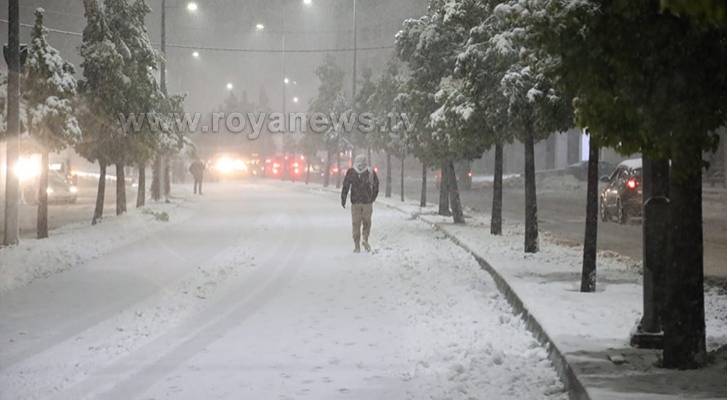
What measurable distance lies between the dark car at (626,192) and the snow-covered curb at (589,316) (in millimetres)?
6871

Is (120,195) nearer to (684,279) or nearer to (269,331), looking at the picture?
(269,331)

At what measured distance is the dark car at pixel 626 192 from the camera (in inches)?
986

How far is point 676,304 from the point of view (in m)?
7.18

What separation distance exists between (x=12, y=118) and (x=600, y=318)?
12.7 meters

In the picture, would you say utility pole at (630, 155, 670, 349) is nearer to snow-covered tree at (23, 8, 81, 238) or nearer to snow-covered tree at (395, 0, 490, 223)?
snow-covered tree at (395, 0, 490, 223)

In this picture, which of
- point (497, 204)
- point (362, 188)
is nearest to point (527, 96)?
point (362, 188)

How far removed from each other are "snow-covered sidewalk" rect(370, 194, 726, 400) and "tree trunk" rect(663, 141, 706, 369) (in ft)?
0.56

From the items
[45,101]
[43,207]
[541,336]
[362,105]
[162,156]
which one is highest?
[362,105]

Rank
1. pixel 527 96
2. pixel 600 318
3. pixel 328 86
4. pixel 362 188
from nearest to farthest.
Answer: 1. pixel 600 318
2. pixel 527 96
3. pixel 362 188
4. pixel 328 86

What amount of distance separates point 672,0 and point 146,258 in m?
14.7

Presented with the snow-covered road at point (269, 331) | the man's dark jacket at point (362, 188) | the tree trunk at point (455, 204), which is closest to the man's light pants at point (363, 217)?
the man's dark jacket at point (362, 188)

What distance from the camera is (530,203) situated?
16.8m

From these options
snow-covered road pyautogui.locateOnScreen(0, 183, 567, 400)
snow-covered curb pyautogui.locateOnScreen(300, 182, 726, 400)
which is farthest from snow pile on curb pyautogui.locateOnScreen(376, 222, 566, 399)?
snow-covered curb pyautogui.locateOnScreen(300, 182, 726, 400)

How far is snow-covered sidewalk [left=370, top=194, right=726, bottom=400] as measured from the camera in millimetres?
6695
